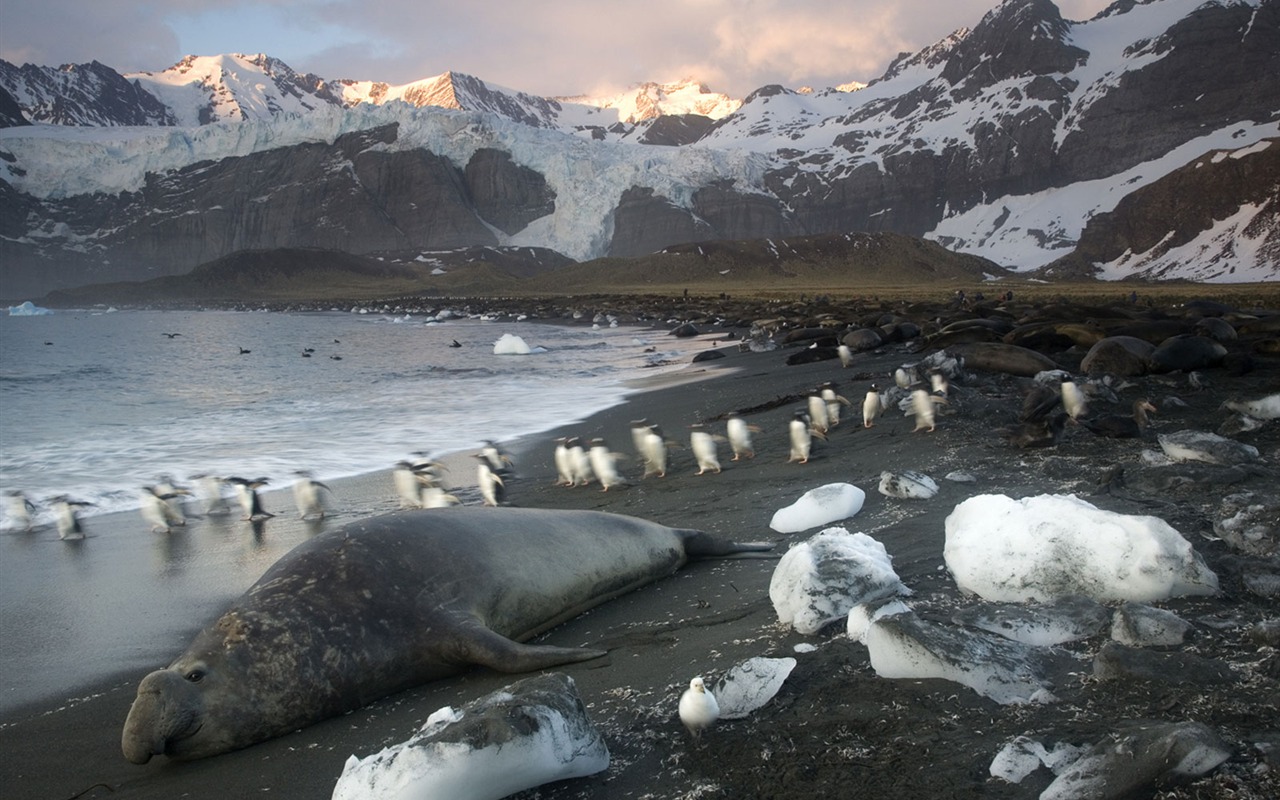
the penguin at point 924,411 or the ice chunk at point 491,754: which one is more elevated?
the ice chunk at point 491,754

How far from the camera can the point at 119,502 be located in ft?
27.1

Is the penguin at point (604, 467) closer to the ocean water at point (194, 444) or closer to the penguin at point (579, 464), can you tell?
the penguin at point (579, 464)

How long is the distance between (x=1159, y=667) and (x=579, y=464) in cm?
556

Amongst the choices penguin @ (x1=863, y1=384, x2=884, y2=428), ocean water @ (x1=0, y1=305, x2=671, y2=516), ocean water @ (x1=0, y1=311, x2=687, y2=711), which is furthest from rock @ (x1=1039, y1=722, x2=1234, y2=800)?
ocean water @ (x1=0, y1=305, x2=671, y2=516)

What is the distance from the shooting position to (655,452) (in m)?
7.64

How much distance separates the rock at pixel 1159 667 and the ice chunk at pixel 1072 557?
1.71ft

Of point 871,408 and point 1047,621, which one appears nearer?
point 1047,621

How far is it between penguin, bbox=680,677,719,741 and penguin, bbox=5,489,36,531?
265 inches

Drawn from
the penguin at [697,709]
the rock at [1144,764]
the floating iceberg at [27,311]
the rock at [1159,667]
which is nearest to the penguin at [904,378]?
the rock at [1159,667]

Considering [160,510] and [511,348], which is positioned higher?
[160,510]

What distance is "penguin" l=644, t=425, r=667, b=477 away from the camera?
756 centimetres

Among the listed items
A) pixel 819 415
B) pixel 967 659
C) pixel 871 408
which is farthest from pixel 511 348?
pixel 967 659

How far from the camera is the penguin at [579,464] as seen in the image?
766 cm

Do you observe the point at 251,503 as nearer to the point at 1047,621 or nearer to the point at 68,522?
the point at 68,522
